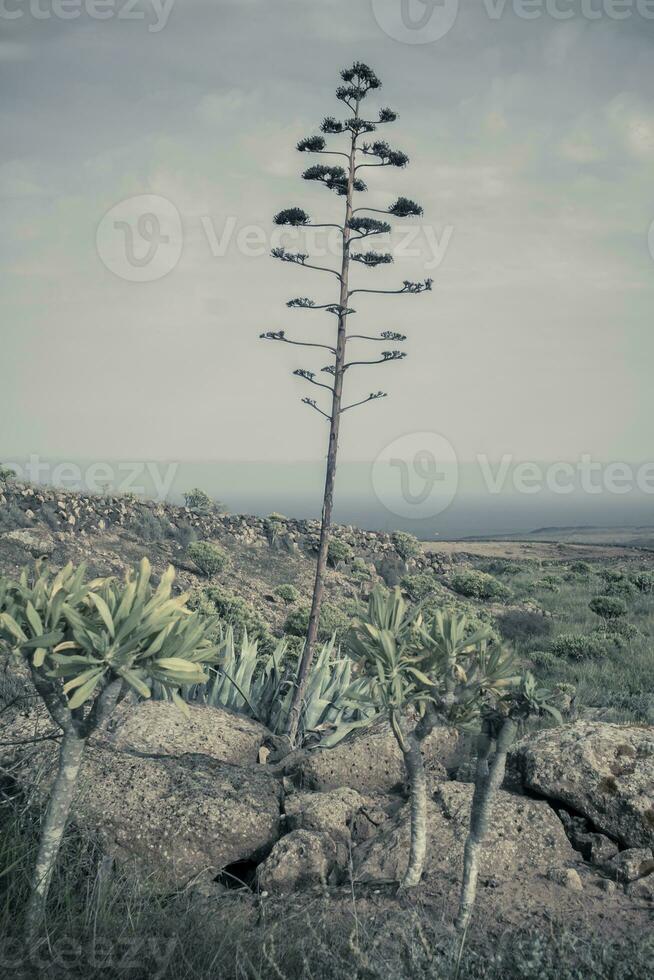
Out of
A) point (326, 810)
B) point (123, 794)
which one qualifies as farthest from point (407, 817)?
point (123, 794)

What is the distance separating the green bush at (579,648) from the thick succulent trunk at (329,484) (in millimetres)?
6448

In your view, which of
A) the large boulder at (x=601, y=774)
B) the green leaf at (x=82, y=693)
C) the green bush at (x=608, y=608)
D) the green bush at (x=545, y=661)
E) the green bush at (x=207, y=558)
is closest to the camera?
the green leaf at (x=82, y=693)

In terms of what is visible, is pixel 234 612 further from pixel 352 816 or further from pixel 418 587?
pixel 352 816

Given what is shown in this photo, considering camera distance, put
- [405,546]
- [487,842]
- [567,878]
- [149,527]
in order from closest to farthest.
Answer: [567,878] < [487,842] < [149,527] < [405,546]

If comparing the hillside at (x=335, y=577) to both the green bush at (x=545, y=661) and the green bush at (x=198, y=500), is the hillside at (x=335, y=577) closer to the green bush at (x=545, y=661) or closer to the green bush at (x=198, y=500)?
the green bush at (x=545, y=661)

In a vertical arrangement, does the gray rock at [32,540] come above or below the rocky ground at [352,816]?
above

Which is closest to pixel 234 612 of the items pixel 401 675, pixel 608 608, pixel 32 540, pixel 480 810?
pixel 32 540

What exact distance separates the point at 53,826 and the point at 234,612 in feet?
32.9

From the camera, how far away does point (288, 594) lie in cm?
1559

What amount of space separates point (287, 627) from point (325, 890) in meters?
9.63

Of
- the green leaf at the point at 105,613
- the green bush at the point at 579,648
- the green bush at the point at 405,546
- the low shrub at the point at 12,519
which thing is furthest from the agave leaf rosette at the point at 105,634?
the green bush at the point at 405,546

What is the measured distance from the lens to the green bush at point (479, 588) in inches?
734

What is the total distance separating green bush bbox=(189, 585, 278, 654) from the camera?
1122cm

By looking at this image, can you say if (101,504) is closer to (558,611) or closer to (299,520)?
(299,520)
